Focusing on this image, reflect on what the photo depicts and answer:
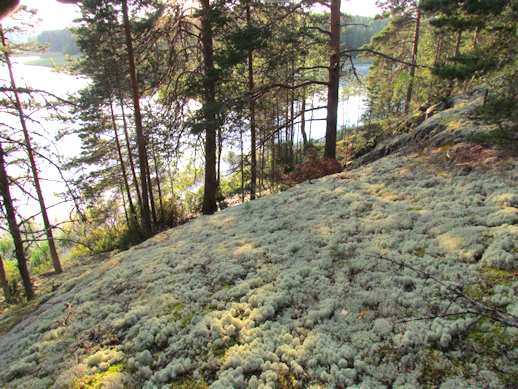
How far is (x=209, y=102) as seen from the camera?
413 inches

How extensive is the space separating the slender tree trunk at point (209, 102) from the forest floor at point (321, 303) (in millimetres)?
4507

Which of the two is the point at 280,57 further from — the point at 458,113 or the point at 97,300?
the point at 97,300

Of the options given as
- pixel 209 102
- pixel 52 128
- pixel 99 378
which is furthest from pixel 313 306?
pixel 52 128

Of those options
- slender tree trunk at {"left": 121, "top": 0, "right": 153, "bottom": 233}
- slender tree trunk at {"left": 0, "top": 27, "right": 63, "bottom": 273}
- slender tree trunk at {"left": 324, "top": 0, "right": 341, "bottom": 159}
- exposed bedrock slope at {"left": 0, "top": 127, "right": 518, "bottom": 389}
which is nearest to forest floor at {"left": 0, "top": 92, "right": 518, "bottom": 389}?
exposed bedrock slope at {"left": 0, "top": 127, "right": 518, "bottom": 389}

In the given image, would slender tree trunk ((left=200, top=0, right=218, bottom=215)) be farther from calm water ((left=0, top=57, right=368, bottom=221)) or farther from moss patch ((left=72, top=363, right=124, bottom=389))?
moss patch ((left=72, top=363, right=124, bottom=389))

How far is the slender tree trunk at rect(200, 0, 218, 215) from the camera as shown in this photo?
970 cm

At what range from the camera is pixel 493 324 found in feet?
9.45

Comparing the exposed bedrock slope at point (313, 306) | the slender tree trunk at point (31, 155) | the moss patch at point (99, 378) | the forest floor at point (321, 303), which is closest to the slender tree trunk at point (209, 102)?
the slender tree trunk at point (31, 155)

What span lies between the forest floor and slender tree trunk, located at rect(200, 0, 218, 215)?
4.51 meters

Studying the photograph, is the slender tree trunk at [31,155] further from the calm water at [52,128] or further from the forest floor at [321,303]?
the forest floor at [321,303]

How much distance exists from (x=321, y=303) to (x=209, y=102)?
26.9 ft

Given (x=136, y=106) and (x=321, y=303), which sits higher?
(x=136, y=106)

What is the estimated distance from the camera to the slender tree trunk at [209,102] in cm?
970

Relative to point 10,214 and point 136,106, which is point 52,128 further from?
point 10,214
